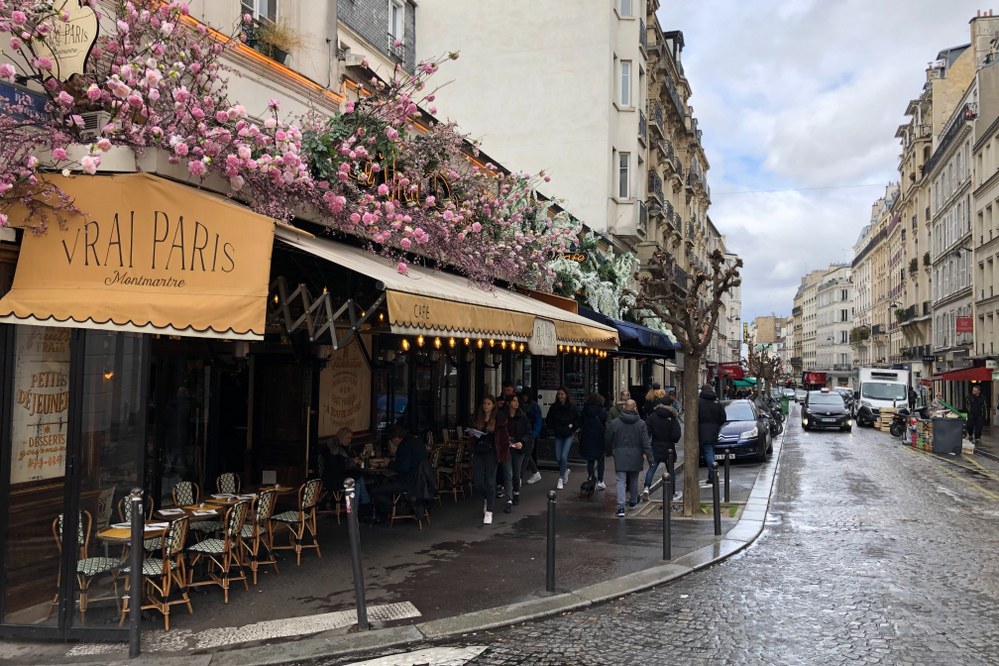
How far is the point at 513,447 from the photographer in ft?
39.0

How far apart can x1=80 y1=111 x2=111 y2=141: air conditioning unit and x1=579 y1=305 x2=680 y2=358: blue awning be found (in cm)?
1035

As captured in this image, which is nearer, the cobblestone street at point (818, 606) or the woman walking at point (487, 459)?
the cobblestone street at point (818, 606)

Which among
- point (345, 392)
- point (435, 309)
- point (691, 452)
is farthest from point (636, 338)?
point (435, 309)

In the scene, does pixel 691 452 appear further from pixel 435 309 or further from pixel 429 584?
pixel 435 309

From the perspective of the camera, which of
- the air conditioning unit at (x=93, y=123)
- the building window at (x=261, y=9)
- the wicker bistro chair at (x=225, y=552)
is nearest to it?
the air conditioning unit at (x=93, y=123)

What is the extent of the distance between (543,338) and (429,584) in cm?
376

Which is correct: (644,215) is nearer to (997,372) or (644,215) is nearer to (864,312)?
(997,372)

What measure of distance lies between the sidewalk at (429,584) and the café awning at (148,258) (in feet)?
8.00

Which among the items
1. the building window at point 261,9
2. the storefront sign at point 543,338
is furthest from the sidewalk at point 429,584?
the building window at point 261,9

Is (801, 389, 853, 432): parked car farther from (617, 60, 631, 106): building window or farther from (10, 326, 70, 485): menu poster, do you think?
(10, 326, 70, 485): menu poster

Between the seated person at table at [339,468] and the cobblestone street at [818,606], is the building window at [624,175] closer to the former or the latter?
the cobblestone street at [818,606]

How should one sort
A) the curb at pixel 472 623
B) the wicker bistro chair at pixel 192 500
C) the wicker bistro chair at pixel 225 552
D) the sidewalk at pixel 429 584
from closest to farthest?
1. the curb at pixel 472 623
2. the sidewalk at pixel 429 584
3. the wicker bistro chair at pixel 225 552
4. the wicker bistro chair at pixel 192 500

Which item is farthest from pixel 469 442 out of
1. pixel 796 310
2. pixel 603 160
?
pixel 796 310

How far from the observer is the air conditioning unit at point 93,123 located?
21.8ft
